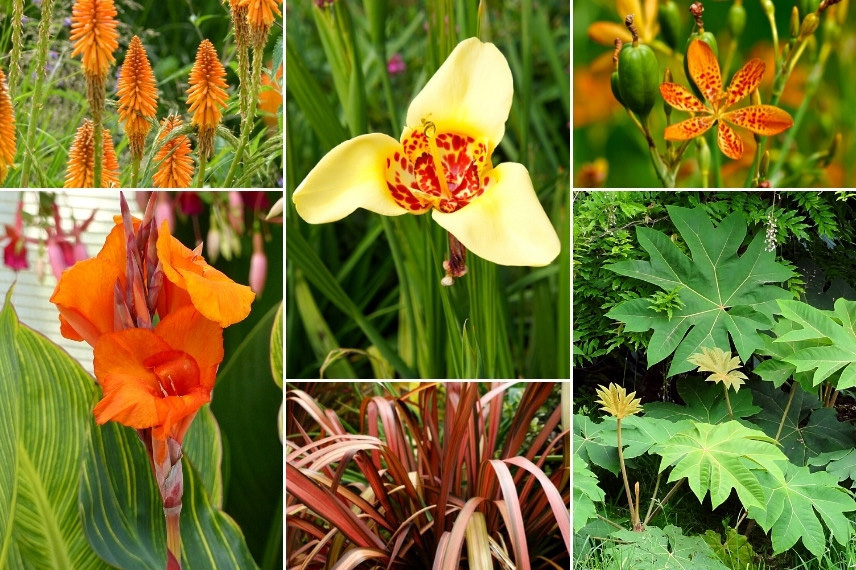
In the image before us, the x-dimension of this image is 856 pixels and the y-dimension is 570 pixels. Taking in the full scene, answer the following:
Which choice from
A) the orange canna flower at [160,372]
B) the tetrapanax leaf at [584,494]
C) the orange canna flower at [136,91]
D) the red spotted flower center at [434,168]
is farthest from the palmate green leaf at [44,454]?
the tetrapanax leaf at [584,494]

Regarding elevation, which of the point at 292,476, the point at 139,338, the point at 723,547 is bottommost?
the point at 723,547

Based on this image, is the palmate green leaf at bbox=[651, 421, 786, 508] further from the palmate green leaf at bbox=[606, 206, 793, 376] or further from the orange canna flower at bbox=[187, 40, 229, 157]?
the orange canna flower at bbox=[187, 40, 229, 157]

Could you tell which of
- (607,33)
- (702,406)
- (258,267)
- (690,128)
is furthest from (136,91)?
(702,406)

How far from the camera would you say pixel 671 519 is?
1.20 metres

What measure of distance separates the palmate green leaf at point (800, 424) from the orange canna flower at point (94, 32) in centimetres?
99

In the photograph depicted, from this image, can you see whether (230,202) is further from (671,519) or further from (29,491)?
(671,519)

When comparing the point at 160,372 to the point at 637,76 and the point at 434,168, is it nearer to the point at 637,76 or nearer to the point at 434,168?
the point at 434,168

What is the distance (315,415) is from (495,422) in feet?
0.81

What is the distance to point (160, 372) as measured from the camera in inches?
40.6

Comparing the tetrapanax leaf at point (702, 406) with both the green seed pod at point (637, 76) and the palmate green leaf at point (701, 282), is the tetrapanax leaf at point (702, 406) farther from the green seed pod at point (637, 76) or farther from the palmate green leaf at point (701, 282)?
the green seed pod at point (637, 76)

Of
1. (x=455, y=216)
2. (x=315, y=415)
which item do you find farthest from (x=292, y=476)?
(x=455, y=216)

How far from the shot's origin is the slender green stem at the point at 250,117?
115cm

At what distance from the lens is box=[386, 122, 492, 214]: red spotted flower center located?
112cm

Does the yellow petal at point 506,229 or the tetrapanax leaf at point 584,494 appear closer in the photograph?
the yellow petal at point 506,229
